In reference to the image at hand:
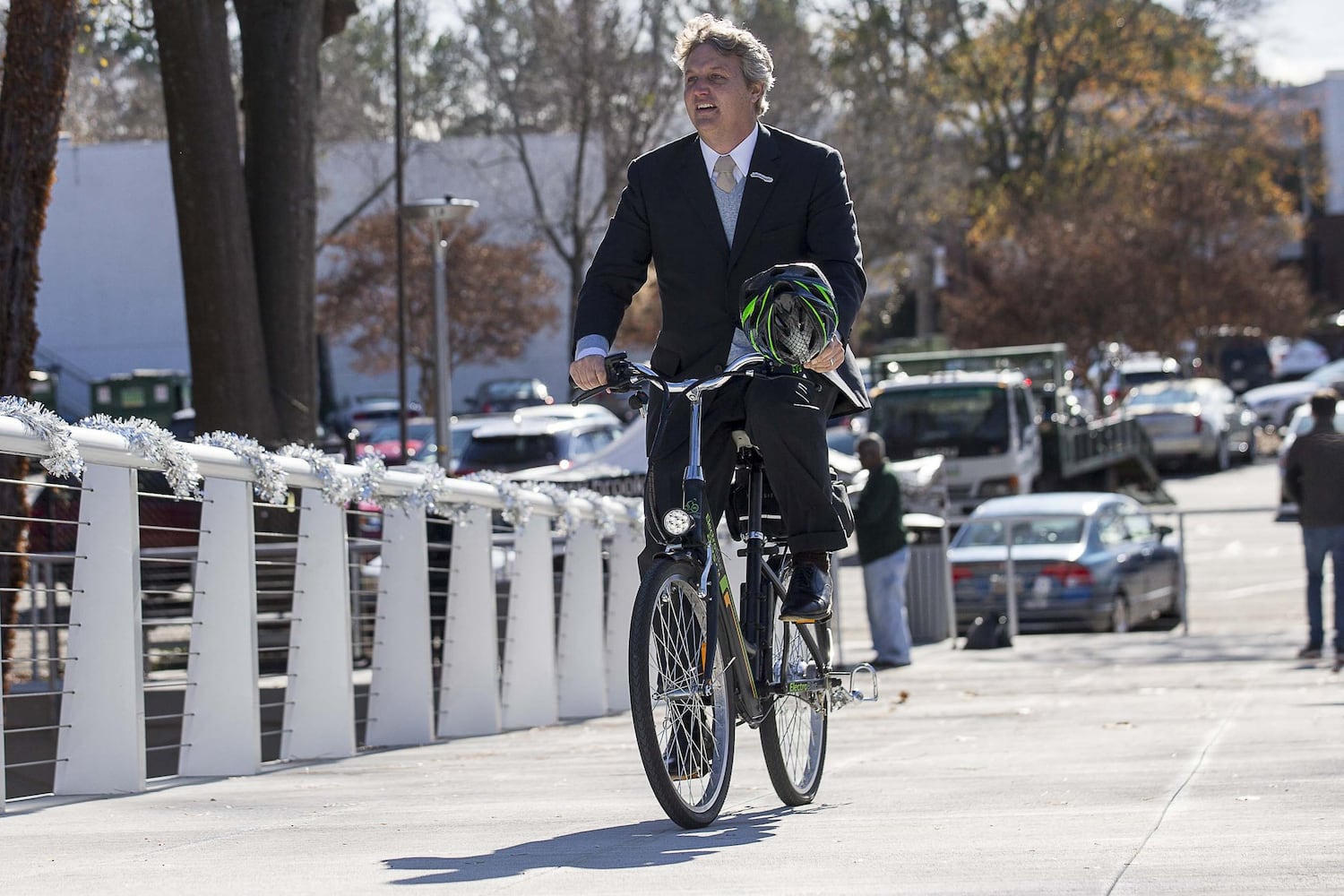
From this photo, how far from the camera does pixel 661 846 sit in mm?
4512

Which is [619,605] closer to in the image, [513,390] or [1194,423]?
[1194,423]

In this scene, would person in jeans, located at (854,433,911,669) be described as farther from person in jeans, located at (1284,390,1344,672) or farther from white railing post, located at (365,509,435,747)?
white railing post, located at (365,509,435,747)

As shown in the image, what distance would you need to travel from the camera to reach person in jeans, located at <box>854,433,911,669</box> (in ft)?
53.3

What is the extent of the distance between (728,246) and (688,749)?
135 centimetres

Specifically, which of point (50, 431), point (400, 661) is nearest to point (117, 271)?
point (400, 661)

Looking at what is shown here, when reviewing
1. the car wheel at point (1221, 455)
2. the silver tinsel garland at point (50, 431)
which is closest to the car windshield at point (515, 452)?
the silver tinsel garland at point (50, 431)

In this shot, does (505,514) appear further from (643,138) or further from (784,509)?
(643,138)

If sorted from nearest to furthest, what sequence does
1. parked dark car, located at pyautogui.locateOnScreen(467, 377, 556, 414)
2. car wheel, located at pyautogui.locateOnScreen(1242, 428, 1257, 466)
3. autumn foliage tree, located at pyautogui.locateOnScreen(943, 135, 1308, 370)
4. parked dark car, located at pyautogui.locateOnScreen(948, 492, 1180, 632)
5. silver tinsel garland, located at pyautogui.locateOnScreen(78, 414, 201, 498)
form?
silver tinsel garland, located at pyautogui.locateOnScreen(78, 414, 201, 498), parked dark car, located at pyautogui.locateOnScreen(948, 492, 1180, 632), car wheel, located at pyautogui.locateOnScreen(1242, 428, 1257, 466), autumn foliage tree, located at pyautogui.locateOnScreen(943, 135, 1308, 370), parked dark car, located at pyautogui.locateOnScreen(467, 377, 556, 414)

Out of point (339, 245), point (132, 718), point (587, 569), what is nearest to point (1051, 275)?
point (339, 245)

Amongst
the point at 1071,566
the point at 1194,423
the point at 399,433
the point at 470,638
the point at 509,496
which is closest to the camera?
the point at 470,638

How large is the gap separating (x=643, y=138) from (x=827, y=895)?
3232 cm

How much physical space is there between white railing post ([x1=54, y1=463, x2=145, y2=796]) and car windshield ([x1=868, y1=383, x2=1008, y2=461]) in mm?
24363

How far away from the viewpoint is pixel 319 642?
753 cm

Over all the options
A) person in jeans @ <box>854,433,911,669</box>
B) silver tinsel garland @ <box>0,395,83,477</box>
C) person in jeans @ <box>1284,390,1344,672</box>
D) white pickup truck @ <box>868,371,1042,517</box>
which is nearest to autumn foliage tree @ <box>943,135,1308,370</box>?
white pickup truck @ <box>868,371,1042,517</box>
